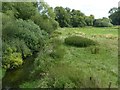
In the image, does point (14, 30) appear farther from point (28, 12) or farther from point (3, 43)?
point (28, 12)

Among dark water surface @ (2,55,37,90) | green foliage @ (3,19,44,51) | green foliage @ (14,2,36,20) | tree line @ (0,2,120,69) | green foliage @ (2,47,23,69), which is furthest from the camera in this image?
green foliage @ (14,2,36,20)

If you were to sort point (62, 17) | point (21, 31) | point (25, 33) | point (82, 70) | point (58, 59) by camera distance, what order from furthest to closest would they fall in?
point (62, 17)
point (25, 33)
point (21, 31)
point (58, 59)
point (82, 70)

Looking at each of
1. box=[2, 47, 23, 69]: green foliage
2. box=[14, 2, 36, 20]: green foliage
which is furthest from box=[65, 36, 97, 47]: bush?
box=[14, 2, 36, 20]: green foliage

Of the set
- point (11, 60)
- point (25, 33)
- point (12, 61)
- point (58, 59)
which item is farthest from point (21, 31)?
point (58, 59)

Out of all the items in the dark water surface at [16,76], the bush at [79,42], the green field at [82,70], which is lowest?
the dark water surface at [16,76]

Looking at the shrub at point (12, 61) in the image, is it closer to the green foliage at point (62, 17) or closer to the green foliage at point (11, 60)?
the green foliage at point (11, 60)

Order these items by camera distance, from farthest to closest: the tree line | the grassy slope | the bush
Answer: the bush → the tree line → the grassy slope

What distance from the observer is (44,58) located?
2367 centimetres

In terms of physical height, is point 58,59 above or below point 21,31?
below

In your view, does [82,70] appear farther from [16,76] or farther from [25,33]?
[25,33]

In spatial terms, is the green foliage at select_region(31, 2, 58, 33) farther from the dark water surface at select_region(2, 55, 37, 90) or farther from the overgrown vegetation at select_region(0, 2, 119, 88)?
the dark water surface at select_region(2, 55, 37, 90)

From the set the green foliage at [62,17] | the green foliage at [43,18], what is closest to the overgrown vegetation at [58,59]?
the green foliage at [43,18]

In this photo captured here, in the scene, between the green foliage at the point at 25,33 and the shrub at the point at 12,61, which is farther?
the green foliage at the point at 25,33

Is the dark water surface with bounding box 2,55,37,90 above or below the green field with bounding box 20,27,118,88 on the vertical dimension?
below
